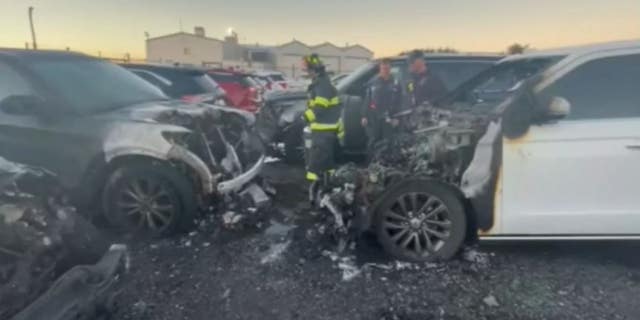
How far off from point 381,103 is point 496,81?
1502 millimetres

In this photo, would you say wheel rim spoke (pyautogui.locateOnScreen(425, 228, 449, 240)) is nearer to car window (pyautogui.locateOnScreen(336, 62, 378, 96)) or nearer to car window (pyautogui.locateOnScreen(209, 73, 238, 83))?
car window (pyautogui.locateOnScreen(336, 62, 378, 96))

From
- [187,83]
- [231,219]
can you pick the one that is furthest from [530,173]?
[187,83]

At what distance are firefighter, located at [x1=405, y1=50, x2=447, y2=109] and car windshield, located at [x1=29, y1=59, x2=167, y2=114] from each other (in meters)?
3.33

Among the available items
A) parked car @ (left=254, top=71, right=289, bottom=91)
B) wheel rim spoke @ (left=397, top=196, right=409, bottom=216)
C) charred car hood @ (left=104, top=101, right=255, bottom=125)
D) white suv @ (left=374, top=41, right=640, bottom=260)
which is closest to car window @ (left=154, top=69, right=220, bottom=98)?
charred car hood @ (left=104, top=101, right=255, bottom=125)

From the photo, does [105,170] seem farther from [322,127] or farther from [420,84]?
[420,84]

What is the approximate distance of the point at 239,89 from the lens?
11133 mm

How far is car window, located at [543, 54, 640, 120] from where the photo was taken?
3.58m

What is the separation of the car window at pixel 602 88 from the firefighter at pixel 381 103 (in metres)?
2.55

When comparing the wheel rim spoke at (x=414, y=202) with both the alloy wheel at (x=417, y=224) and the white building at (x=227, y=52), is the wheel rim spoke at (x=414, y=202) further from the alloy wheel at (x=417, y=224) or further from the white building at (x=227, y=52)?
the white building at (x=227, y=52)

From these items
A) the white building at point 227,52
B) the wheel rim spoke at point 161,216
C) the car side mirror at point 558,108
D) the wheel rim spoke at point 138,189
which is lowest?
the wheel rim spoke at point 161,216

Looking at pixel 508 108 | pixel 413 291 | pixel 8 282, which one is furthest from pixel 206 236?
pixel 508 108

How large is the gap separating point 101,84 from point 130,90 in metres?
0.33

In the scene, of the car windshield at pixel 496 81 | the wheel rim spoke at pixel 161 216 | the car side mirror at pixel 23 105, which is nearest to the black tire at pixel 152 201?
the wheel rim spoke at pixel 161 216

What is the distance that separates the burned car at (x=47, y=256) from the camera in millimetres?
2084
